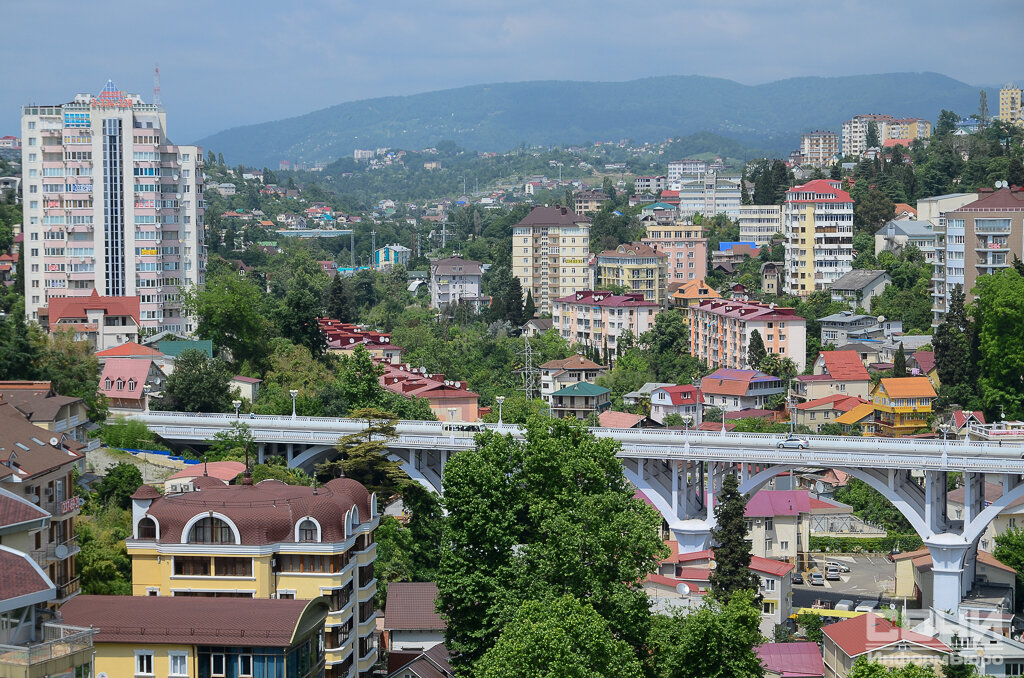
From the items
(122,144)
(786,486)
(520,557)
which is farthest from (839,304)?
(520,557)

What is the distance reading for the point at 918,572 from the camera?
53594 mm

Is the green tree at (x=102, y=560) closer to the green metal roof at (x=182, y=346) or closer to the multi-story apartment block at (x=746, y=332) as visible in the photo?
the green metal roof at (x=182, y=346)

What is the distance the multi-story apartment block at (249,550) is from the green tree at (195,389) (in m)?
29.9

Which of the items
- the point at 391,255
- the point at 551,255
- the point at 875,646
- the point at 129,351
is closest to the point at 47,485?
the point at 875,646

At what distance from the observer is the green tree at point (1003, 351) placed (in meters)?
70.5

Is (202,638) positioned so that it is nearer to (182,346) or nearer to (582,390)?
(182,346)

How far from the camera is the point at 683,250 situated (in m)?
111

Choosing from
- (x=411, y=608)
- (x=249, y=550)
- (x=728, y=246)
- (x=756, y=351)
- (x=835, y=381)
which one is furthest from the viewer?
(x=728, y=246)

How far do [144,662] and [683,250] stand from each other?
88193mm

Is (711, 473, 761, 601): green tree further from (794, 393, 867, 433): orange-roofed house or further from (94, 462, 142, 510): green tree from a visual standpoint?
(794, 393, 867, 433): orange-roofed house

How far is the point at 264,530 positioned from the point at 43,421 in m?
11.3

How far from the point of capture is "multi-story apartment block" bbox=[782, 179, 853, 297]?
101 m

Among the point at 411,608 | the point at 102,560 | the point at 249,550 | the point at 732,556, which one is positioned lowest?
the point at 411,608

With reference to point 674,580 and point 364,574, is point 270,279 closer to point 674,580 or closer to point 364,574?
point 674,580
